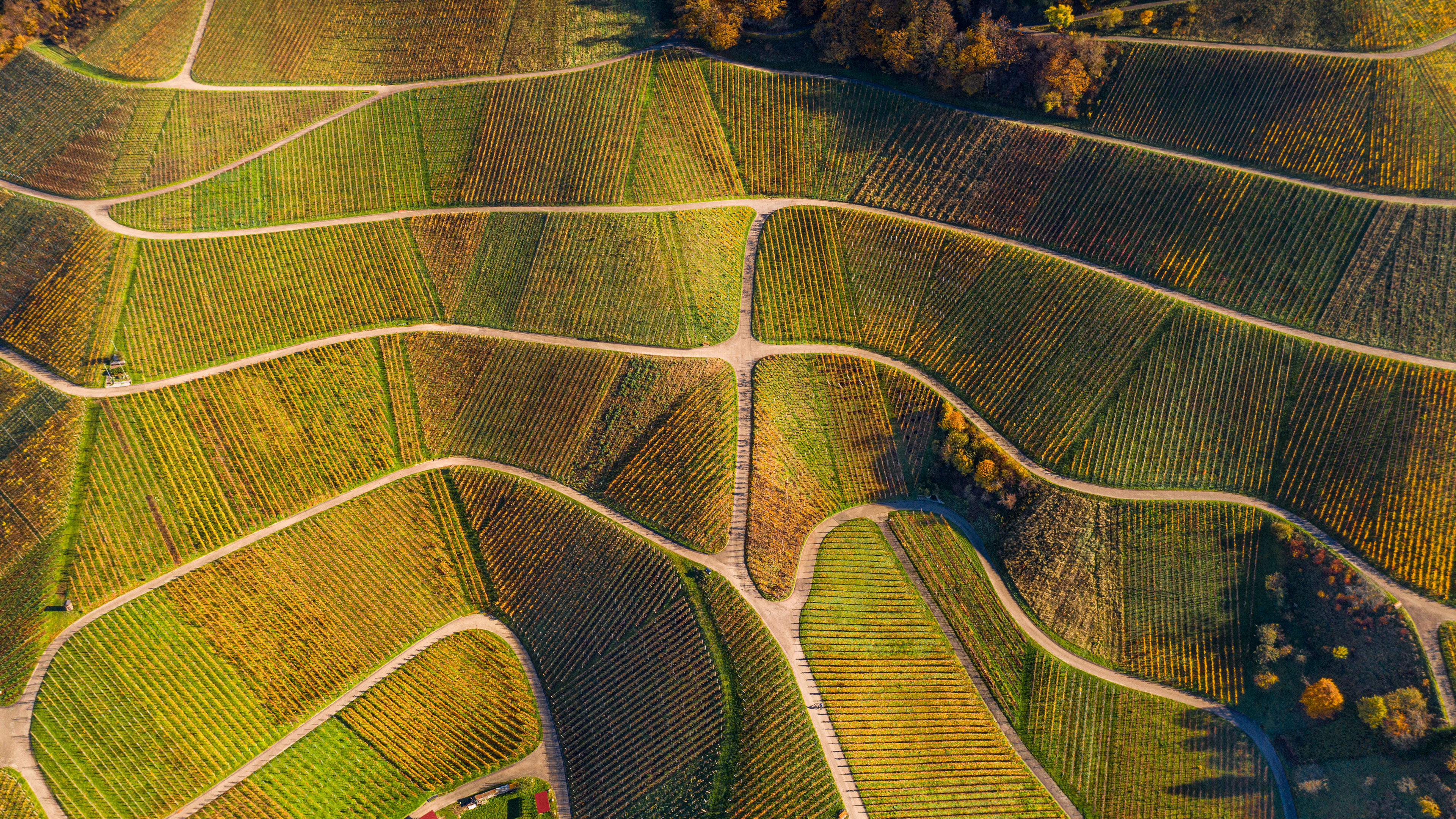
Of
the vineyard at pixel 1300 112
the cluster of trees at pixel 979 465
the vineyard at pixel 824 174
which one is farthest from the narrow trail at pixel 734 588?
the vineyard at pixel 1300 112

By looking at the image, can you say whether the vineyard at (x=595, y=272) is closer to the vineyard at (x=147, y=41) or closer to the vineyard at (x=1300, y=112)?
the vineyard at (x=147, y=41)

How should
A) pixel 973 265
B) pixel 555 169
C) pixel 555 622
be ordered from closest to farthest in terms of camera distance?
pixel 555 622
pixel 973 265
pixel 555 169

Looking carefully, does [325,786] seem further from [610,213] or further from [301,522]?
[610,213]

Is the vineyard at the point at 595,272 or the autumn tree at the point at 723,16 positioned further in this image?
the autumn tree at the point at 723,16

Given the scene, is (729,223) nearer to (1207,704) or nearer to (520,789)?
(520,789)

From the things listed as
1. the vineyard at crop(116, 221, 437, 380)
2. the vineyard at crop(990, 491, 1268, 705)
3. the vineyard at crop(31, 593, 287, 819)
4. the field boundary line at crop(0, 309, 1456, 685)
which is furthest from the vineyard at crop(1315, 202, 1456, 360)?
the vineyard at crop(31, 593, 287, 819)

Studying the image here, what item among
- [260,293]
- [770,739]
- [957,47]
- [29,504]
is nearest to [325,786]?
[770,739]

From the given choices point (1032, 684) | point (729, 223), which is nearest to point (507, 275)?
point (729, 223)
